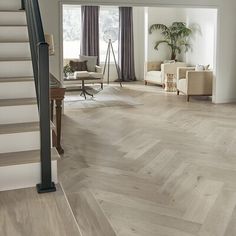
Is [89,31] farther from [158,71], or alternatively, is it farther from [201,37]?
[201,37]

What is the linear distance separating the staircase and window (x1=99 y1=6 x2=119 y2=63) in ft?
25.2

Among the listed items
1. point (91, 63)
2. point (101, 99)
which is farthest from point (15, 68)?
point (91, 63)

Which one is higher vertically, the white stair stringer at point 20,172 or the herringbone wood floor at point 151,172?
the white stair stringer at point 20,172

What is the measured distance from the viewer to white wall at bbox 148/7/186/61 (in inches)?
427

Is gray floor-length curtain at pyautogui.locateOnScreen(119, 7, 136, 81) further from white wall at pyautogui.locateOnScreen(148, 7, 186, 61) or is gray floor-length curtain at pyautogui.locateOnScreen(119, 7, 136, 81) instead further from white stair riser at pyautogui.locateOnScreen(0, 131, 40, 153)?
white stair riser at pyautogui.locateOnScreen(0, 131, 40, 153)

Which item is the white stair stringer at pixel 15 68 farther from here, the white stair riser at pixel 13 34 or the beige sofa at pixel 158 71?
the beige sofa at pixel 158 71

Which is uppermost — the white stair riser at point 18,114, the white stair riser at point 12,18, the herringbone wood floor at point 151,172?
the white stair riser at point 12,18

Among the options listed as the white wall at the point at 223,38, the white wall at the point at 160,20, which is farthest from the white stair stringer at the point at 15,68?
the white wall at the point at 160,20

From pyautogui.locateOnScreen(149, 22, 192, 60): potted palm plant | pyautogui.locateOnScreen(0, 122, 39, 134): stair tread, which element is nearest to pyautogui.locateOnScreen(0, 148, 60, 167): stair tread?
pyautogui.locateOnScreen(0, 122, 39, 134): stair tread

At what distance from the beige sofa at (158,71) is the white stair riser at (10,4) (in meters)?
6.05

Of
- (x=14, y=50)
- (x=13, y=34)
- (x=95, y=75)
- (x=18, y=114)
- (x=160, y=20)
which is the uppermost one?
(x=160, y=20)

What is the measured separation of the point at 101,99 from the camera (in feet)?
28.5

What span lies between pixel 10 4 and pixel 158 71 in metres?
6.83

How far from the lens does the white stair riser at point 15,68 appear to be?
3417 mm
